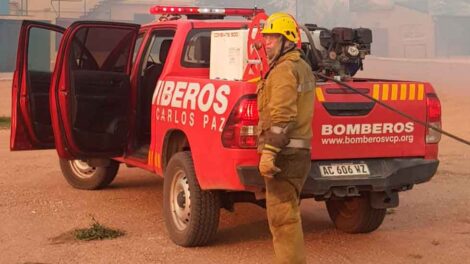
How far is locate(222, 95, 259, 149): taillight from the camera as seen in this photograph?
5.07 m

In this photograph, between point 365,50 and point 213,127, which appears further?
point 365,50

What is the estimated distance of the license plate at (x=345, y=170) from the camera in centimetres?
534

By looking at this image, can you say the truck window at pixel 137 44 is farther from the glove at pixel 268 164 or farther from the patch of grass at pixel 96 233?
the glove at pixel 268 164

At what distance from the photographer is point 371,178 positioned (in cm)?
540

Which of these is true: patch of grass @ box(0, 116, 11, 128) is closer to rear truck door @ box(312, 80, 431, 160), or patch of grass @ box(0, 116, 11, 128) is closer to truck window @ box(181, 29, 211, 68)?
truck window @ box(181, 29, 211, 68)

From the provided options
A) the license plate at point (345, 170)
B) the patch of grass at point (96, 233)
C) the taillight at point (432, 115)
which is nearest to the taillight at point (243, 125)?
the license plate at point (345, 170)

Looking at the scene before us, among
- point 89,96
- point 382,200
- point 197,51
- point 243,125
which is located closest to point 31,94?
point 89,96

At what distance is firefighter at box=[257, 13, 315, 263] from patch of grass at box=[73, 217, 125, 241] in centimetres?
199

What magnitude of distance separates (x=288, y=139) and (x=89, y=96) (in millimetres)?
2971

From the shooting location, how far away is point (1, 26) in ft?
160

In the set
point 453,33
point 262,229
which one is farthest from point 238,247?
point 453,33

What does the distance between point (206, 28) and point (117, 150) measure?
1.50 m

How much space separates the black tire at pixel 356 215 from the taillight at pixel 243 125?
155 centimetres

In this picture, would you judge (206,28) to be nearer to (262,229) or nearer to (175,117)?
(175,117)
